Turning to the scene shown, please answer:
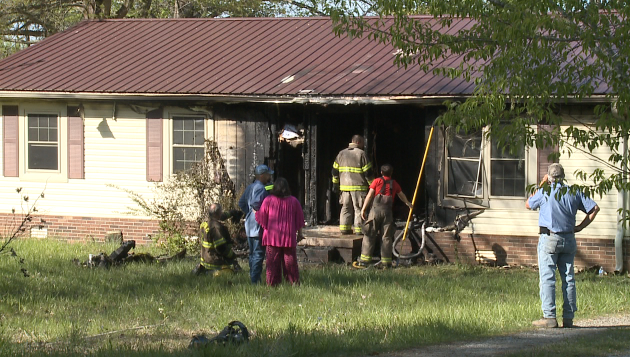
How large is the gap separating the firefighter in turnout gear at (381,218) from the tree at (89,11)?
14164 millimetres

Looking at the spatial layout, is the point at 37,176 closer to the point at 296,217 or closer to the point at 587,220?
the point at 296,217

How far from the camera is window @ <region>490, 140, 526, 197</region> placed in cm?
1422

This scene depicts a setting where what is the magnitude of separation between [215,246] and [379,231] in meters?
3.15

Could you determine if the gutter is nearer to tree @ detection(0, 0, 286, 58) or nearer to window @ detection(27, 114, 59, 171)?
window @ detection(27, 114, 59, 171)

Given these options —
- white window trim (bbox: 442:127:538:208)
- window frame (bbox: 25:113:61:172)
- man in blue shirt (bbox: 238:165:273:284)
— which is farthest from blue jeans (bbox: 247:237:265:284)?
window frame (bbox: 25:113:61:172)

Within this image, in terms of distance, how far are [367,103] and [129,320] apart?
6.44 meters

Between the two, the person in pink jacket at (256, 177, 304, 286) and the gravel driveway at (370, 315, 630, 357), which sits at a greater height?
the person in pink jacket at (256, 177, 304, 286)

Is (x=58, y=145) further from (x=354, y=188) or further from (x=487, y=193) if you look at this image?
(x=487, y=193)

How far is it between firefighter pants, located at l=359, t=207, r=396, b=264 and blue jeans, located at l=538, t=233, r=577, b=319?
195 inches

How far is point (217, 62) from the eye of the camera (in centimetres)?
1712

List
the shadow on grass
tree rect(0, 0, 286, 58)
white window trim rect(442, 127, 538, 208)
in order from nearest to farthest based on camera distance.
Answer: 1. the shadow on grass
2. white window trim rect(442, 127, 538, 208)
3. tree rect(0, 0, 286, 58)

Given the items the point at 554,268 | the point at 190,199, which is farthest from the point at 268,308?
the point at 190,199

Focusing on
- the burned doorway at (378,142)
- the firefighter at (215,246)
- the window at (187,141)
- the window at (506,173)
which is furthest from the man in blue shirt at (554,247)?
the window at (187,141)

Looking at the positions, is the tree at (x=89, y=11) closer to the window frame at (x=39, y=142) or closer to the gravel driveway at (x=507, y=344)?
the window frame at (x=39, y=142)
